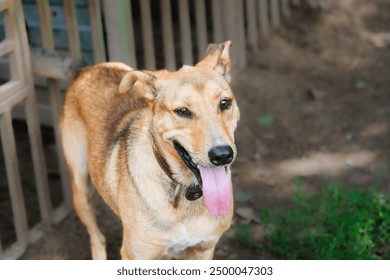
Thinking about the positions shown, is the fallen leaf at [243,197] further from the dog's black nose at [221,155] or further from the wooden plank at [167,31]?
the dog's black nose at [221,155]

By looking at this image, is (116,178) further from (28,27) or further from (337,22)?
(337,22)

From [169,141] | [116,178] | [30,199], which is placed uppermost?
[169,141]

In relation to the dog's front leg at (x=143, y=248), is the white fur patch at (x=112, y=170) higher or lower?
higher

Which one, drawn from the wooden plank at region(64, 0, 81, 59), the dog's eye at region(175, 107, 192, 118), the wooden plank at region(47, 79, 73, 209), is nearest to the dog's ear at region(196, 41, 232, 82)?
the dog's eye at region(175, 107, 192, 118)

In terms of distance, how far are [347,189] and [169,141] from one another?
2.84 m

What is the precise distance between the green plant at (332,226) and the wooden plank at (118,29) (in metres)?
1.83

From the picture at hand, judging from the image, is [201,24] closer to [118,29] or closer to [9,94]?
[118,29]

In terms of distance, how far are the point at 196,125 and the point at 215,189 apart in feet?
1.32

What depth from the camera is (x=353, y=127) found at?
25.2 feet

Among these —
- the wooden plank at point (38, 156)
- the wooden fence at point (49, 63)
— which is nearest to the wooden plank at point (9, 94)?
the wooden fence at point (49, 63)

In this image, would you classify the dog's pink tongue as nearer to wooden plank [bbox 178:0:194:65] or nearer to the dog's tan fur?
the dog's tan fur

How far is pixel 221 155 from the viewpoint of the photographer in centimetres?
404

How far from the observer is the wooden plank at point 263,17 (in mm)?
8844

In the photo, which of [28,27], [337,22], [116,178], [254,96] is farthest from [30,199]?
[337,22]
